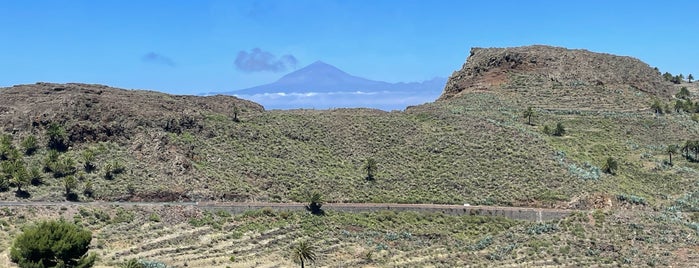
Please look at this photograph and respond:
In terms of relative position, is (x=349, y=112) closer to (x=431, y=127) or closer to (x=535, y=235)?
(x=431, y=127)

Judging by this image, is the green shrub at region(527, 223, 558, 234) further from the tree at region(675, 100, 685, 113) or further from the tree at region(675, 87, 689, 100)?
the tree at region(675, 87, 689, 100)

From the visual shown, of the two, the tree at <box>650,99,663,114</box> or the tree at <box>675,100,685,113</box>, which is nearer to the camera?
the tree at <box>650,99,663,114</box>

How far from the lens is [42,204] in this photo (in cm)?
5503

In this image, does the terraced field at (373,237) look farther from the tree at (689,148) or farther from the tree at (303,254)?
the tree at (689,148)

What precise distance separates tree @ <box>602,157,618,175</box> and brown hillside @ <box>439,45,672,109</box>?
24672mm

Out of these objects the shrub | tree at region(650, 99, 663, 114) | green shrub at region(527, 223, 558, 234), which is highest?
tree at region(650, 99, 663, 114)

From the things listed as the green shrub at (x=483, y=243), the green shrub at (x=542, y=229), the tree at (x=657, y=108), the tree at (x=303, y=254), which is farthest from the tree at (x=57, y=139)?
the tree at (x=657, y=108)

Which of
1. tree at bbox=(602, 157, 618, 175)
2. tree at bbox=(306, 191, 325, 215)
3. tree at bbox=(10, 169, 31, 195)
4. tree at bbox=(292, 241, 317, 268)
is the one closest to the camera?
tree at bbox=(292, 241, 317, 268)

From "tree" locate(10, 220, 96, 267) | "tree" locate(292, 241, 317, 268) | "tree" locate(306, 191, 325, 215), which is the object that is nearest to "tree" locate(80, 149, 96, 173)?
"tree" locate(306, 191, 325, 215)

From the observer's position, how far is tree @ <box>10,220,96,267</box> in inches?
1574

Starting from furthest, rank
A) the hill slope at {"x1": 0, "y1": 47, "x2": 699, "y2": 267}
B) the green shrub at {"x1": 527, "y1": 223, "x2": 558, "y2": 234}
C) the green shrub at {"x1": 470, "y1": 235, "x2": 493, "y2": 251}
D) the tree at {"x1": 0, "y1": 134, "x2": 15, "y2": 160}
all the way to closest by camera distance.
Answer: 1. the tree at {"x1": 0, "y1": 134, "x2": 15, "y2": 160}
2. the green shrub at {"x1": 527, "y1": 223, "x2": 558, "y2": 234}
3. the green shrub at {"x1": 470, "y1": 235, "x2": 493, "y2": 251}
4. the hill slope at {"x1": 0, "y1": 47, "x2": 699, "y2": 267}

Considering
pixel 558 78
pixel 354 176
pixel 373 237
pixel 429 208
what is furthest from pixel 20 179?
pixel 558 78

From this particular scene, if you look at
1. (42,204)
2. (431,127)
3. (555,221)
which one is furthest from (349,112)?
(42,204)

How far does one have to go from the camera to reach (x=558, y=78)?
102500 mm
